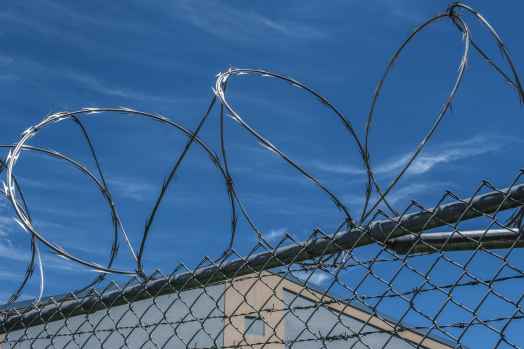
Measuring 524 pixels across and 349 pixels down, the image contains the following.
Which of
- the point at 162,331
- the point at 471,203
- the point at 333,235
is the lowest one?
the point at 162,331

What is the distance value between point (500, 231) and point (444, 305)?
0.35 meters

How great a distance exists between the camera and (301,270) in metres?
3.05

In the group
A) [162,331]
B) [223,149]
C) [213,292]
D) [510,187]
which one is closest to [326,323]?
[213,292]

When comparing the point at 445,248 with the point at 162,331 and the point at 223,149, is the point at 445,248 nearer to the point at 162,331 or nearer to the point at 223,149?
the point at 223,149

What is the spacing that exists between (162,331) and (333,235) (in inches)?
530

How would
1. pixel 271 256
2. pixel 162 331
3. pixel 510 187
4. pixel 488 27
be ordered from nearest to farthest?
pixel 510 187
pixel 488 27
pixel 271 256
pixel 162 331

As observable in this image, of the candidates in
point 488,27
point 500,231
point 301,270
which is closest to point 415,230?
point 500,231

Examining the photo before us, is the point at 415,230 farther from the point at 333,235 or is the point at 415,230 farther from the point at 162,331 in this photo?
the point at 162,331

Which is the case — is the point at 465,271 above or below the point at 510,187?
below

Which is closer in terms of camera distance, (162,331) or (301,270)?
(301,270)

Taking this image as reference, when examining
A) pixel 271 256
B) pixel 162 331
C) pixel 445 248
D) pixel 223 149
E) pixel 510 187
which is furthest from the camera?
pixel 162 331

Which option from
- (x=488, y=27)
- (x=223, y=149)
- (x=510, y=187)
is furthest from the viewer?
(x=223, y=149)

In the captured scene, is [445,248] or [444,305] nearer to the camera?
[444,305]

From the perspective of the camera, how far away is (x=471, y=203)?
258 cm
